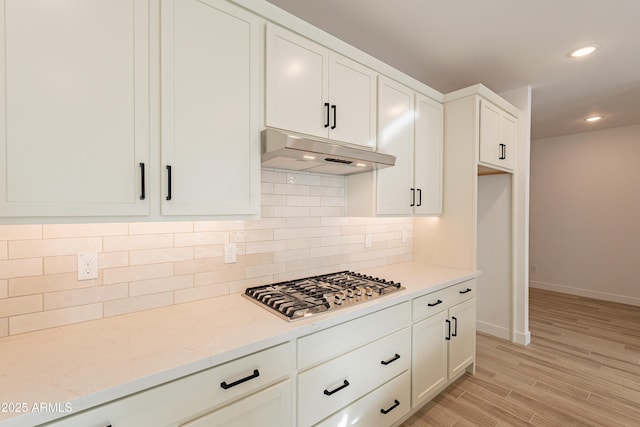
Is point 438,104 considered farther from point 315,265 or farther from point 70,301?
point 70,301

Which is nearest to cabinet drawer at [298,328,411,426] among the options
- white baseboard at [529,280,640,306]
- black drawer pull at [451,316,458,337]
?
black drawer pull at [451,316,458,337]

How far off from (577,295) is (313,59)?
6.04 metres

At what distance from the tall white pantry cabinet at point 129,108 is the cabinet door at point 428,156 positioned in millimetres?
1497

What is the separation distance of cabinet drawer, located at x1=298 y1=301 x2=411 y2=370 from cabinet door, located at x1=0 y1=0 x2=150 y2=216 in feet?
3.23

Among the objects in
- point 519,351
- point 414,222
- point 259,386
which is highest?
Result: point 414,222

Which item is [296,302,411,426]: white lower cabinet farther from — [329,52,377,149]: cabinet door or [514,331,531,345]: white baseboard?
[514,331,531,345]: white baseboard

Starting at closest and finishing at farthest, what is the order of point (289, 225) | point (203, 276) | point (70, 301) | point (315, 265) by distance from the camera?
1. point (70, 301)
2. point (203, 276)
3. point (289, 225)
4. point (315, 265)

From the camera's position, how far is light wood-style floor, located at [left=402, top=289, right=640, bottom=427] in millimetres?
2139

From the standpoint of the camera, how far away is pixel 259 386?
4.09ft

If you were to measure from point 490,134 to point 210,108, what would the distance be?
255 centimetres

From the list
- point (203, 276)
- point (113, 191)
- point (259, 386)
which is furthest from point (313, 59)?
point (259, 386)

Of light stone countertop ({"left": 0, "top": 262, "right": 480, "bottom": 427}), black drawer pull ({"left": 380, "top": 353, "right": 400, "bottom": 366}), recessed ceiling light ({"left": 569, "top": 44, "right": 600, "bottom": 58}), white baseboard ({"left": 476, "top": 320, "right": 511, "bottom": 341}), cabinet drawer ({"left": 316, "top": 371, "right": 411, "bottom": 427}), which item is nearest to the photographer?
light stone countertop ({"left": 0, "top": 262, "right": 480, "bottom": 427})

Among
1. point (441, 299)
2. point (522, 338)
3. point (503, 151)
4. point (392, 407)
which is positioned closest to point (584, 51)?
point (503, 151)

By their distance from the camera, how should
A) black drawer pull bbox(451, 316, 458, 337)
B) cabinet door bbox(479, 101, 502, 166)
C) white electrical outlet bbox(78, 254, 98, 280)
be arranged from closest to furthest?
white electrical outlet bbox(78, 254, 98, 280) < black drawer pull bbox(451, 316, 458, 337) < cabinet door bbox(479, 101, 502, 166)
